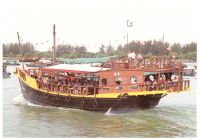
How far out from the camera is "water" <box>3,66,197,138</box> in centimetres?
1439

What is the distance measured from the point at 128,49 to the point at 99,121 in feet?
8.22

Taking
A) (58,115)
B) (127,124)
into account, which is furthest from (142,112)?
(58,115)

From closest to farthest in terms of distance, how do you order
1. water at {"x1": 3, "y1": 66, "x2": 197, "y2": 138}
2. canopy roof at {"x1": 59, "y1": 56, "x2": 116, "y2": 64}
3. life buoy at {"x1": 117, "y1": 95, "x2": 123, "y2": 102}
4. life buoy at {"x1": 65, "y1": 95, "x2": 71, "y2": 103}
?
water at {"x1": 3, "y1": 66, "x2": 197, "y2": 138}, life buoy at {"x1": 117, "y1": 95, "x2": 123, "y2": 102}, life buoy at {"x1": 65, "y1": 95, "x2": 71, "y2": 103}, canopy roof at {"x1": 59, "y1": 56, "x2": 116, "y2": 64}

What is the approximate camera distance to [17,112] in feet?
56.3

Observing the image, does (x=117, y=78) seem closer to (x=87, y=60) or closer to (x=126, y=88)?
(x=126, y=88)

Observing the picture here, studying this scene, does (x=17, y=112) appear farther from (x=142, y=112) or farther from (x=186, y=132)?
(x=186, y=132)

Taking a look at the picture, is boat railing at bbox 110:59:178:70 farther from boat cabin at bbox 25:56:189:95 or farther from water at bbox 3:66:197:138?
water at bbox 3:66:197:138

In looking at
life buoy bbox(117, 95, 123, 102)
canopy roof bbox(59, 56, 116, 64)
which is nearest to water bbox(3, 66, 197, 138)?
life buoy bbox(117, 95, 123, 102)

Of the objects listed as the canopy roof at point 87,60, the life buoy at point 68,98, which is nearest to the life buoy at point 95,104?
the life buoy at point 68,98

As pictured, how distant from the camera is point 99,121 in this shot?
52.5ft

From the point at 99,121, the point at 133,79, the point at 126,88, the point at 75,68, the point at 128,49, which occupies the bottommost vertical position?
the point at 99,121

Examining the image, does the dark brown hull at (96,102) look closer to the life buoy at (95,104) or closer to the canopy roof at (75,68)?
the life buoy at (95,104)

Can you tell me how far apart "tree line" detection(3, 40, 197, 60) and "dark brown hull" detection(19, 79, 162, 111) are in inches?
59.4

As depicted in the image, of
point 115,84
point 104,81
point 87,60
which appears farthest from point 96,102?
point 87,60
